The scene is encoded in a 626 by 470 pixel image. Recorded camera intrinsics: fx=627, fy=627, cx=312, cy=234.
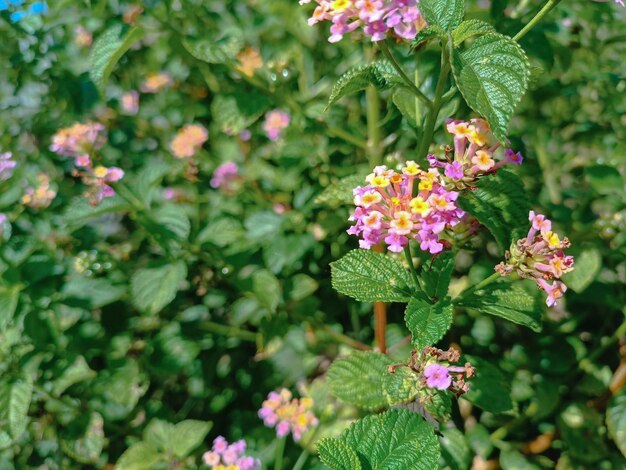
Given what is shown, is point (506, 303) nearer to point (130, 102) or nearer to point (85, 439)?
point (85, 439)

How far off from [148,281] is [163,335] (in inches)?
9.9

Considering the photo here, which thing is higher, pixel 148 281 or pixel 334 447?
pixel 334 447

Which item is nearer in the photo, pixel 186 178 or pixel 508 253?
pixel 508 253

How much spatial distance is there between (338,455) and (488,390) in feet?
1.36

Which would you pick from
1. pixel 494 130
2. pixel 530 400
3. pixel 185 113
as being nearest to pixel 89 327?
pixel 185 113

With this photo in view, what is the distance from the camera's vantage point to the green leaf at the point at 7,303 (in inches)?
56.6

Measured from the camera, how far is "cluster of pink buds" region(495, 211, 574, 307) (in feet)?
3.10

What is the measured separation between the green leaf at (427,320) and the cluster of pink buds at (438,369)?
25 mm

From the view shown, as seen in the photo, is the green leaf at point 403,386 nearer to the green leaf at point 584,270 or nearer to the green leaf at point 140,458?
the green leaf at point 584,270

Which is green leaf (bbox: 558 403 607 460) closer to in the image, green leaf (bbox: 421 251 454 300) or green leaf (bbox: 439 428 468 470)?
green leaf (bbox: 439 428 468 470)

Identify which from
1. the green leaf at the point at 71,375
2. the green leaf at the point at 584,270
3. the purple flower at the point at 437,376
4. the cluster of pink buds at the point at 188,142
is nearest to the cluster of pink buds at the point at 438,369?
the purple flower at the point at 437,376

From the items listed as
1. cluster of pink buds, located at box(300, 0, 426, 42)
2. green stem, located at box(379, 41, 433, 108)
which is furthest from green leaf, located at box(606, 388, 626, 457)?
cluster of pink buds, located at box(300, 0, 426, 42)

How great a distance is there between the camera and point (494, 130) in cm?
81

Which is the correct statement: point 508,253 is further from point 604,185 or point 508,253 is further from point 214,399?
point 214,399
